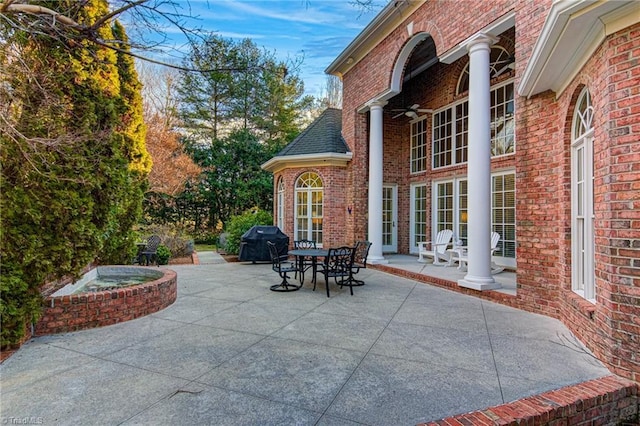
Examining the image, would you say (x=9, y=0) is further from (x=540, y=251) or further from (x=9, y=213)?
(x=540, y=251)

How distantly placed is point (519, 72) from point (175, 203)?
16.2 metres

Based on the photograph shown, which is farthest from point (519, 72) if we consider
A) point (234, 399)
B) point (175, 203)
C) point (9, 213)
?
point (175, 203)

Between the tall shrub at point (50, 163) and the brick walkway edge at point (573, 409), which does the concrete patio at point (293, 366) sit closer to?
the brick walkway edge at point (573, 409)

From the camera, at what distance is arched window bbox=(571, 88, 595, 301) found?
369cm

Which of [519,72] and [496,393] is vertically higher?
[519,72]

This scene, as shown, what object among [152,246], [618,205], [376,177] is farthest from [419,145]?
[152,246]

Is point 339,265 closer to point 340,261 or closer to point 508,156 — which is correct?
point 340,261

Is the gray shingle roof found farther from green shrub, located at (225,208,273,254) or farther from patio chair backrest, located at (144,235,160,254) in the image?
patio chair backrest, located at (144,235,160,254)

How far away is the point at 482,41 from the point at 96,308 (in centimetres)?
707

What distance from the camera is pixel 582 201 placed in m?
3.99

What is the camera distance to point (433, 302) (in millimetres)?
5449

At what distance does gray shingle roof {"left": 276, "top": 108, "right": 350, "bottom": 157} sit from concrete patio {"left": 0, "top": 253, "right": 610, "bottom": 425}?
21.3 ft

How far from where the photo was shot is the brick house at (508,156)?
2.88m

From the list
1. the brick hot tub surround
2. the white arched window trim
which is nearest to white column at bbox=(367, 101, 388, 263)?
the white arched window trim
